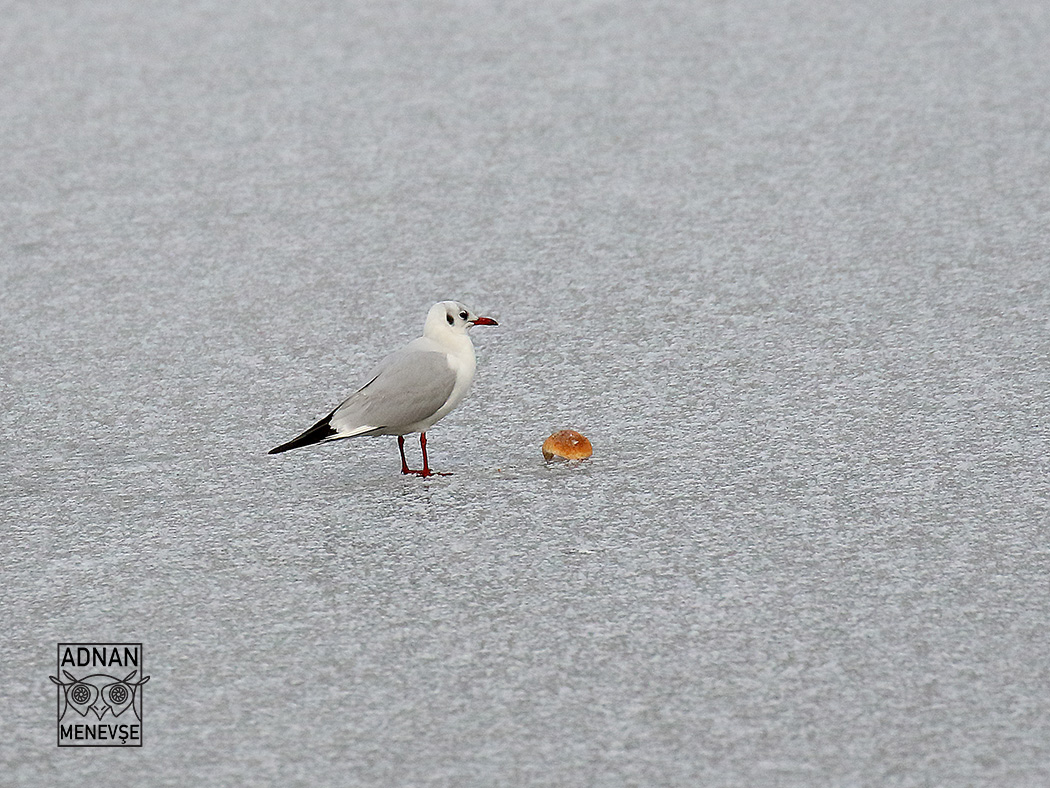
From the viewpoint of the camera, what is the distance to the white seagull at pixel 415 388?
1839 millimetres

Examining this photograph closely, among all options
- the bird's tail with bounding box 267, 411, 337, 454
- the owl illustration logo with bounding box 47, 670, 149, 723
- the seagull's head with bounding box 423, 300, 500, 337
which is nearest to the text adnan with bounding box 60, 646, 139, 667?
the owl illustration logo with bounding box 47, 670, 149, 723

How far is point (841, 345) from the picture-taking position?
248cm

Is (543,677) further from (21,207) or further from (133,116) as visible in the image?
(133,116)

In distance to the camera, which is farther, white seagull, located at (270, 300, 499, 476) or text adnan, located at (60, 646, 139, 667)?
white seagull, located at (270, 300, 499, 476)

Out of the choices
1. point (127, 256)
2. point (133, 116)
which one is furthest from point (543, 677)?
point (133, 116)

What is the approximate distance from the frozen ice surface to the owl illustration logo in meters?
0.03

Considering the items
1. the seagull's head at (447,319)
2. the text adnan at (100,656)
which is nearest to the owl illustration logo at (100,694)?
the text adnan at (100,656)

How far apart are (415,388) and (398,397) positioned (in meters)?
0.03

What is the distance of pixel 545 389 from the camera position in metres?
2.36

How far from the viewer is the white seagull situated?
6.03 ft

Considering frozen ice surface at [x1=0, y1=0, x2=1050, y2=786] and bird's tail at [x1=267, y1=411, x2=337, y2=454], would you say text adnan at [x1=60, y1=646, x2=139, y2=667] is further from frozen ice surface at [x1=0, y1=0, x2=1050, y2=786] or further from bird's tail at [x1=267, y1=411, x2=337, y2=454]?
bird's tail at [x1=267, y1=411, x2=337, y2=454]

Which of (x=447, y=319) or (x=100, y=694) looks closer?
(x=100, y=694)

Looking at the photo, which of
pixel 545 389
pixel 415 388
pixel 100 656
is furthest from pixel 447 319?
pixel 100 656

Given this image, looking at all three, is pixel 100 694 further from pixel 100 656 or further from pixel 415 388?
pixel 415 388
